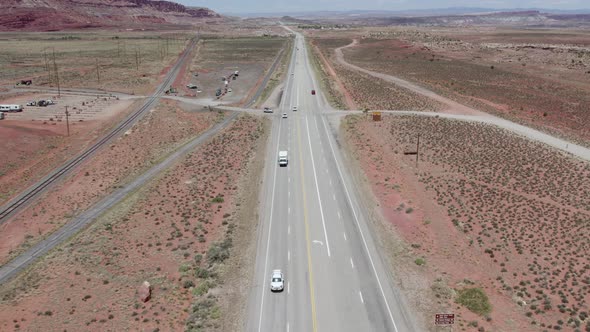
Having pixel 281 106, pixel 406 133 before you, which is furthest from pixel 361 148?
pixel 281 106

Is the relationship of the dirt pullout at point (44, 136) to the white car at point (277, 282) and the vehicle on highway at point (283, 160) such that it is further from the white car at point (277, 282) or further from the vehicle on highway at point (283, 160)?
the white car at point (277, 282)

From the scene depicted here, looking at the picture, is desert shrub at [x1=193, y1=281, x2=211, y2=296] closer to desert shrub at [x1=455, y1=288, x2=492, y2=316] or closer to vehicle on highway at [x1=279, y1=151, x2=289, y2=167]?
desert shrub at [x1=455, y1=288, x2=492, y2=316]

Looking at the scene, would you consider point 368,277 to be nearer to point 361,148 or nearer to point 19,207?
point 361,148

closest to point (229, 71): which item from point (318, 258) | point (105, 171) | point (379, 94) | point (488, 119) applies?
point (379, 94)

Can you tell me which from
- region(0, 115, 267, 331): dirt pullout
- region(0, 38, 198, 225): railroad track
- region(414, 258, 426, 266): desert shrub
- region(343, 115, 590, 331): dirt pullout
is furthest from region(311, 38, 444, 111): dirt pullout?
region(414, 258, 426, 266): desert shrub

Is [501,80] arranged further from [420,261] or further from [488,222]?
[420,261]

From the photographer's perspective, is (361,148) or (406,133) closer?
(361,148)
